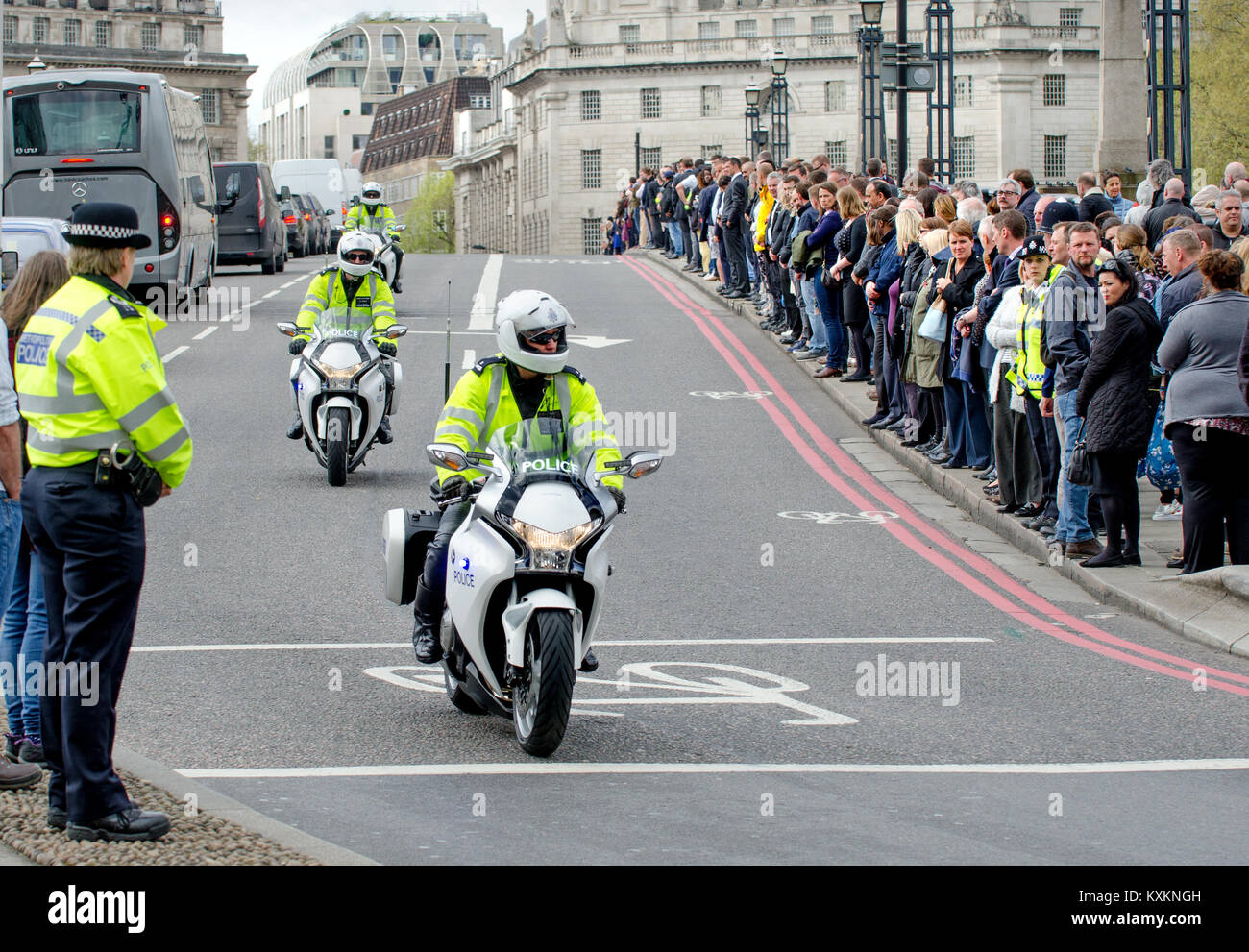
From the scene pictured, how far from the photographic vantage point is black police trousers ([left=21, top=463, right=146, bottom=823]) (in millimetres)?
5758

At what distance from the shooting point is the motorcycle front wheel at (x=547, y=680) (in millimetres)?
7016

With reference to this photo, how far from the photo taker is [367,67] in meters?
190

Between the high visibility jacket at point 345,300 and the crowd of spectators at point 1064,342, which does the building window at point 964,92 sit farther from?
the high visibility jacket at point 345,300

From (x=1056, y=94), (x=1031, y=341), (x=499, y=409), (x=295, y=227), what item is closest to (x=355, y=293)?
(x=1031, y=341)

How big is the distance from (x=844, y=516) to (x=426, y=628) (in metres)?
6.47

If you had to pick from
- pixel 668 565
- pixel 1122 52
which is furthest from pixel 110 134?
pixel 668 565

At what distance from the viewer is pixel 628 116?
118125 mm

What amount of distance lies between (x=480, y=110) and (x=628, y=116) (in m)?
36.0

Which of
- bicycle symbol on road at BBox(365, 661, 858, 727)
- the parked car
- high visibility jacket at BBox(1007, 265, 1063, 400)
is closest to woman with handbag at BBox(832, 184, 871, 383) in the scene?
high visibility jacket at BBox(1007, 265, 1063, 400)

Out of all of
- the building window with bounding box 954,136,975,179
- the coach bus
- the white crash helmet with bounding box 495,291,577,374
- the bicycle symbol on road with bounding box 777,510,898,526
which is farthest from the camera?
the building window with bounding box 954,136,975,179

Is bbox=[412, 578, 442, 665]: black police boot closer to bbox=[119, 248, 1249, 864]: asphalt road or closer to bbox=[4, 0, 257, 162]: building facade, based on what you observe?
bbox=[119, 248, 1249, 864]: asphalt road

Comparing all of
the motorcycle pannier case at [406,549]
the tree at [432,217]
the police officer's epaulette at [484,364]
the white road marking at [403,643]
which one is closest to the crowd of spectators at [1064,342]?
the white road marking at [403,643]

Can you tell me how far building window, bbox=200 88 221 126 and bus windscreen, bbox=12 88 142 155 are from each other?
96102mm

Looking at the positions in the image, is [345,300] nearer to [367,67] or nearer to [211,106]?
[211,106]
